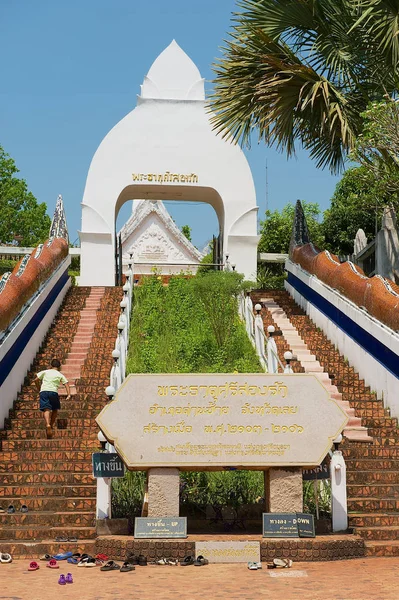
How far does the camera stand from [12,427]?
450 inches

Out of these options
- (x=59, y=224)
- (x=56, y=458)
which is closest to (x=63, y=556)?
(x=56, y=458)

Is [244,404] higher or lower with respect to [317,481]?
higher

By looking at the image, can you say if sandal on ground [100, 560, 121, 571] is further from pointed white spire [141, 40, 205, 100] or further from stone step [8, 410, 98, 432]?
pointed white spire [141, 40, 205, 100]

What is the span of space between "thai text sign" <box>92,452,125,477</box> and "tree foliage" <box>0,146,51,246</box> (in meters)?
28.4

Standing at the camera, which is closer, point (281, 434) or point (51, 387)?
point (281, 434)

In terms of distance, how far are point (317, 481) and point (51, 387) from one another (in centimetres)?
355

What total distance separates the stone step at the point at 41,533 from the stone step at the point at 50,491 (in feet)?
2.39

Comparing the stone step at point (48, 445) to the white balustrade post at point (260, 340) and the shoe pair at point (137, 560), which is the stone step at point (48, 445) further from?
the white balustrade post at point (260, 340)

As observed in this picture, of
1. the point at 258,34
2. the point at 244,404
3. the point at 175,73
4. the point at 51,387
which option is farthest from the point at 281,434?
the point at 175,73

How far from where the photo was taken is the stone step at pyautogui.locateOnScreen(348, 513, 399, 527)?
906 centimetres

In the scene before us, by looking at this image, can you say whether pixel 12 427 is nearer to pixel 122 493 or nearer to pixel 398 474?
pixel 122 493

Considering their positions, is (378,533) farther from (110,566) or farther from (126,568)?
(110,566)

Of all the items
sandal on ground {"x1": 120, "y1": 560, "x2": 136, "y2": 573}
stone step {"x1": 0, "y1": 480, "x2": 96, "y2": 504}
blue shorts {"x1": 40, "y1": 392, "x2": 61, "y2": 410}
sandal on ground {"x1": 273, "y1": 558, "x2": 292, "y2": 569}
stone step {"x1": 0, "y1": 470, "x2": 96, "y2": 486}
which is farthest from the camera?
blue shorts {"x1": 40, "y1": 392, "x2": 61, "y2": 410}

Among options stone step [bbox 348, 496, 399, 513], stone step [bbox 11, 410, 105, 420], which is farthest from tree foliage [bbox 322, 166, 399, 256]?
stone step [bbox 348, 496, 399, 513]
